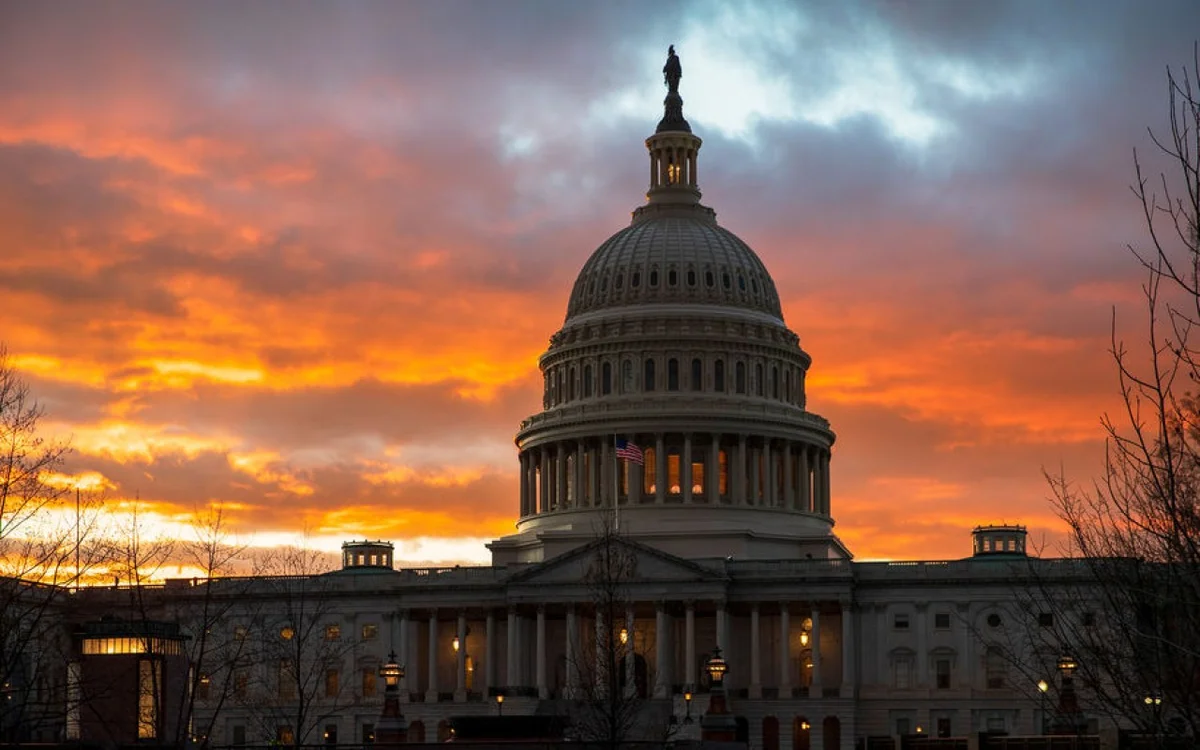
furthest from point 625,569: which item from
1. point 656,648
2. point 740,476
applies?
point 740,476

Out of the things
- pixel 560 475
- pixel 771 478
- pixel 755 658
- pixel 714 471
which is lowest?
pixel 755 658

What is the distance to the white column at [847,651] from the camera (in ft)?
526

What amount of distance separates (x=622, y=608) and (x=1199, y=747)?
117m

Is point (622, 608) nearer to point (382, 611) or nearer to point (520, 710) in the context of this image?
point (520, 710)

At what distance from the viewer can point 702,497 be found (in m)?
181

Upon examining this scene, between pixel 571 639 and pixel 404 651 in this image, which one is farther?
pixel 404 651

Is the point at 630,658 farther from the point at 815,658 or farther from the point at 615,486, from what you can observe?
the point at 615,486

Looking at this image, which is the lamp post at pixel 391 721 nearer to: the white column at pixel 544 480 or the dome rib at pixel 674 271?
the white column at pixel 544 480

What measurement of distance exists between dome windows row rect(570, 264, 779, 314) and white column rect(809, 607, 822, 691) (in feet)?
120

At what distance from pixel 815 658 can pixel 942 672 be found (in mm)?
9574

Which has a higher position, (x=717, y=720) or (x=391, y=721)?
(x=391, y=721)

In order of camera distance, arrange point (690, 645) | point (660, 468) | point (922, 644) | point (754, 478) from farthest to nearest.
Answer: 1. point (660, 468)
2. point (754, 478)
3. point (922, 644)
4. point (690, 645)

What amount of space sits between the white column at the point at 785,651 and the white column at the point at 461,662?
24.2 meters

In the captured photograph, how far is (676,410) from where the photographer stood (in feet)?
599
